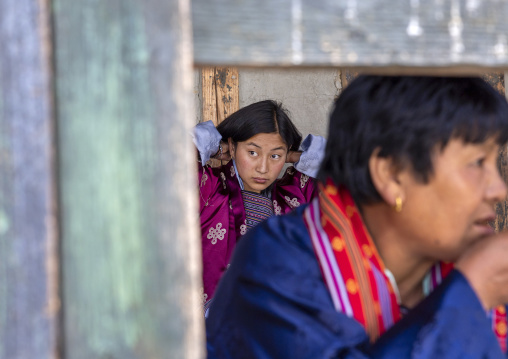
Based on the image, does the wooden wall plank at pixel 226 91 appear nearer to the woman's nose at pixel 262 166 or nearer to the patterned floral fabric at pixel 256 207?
the woman's nose at pixel 262 166

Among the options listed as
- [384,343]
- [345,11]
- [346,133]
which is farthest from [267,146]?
[345,11]

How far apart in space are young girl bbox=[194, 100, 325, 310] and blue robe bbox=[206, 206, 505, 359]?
1.91 metres

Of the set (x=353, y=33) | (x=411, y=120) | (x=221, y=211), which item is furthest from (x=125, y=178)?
(x=221, y=211)

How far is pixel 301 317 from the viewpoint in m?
1.21

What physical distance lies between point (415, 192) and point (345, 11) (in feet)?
2.09

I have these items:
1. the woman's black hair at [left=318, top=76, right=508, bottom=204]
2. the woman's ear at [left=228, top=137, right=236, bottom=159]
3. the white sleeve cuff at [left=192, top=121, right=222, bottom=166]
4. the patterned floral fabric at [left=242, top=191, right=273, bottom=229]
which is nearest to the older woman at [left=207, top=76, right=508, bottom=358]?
the woman's black hair at [left=318, top=76, right=508, bottom=204]

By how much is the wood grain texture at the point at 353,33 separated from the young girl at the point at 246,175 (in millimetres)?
2630

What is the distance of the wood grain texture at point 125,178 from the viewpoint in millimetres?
693

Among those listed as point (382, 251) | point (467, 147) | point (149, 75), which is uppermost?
point (149, 75)

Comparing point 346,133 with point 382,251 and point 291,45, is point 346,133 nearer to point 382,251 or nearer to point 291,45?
point 382,251

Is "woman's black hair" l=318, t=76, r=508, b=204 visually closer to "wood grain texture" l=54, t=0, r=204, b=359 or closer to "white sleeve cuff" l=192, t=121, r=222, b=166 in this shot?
"wood grain texture" l=54, t=0, r=204, b=359

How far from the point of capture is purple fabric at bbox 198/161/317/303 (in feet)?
10.8

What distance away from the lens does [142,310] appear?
70 centimetres

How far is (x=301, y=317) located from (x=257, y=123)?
2.55 m
